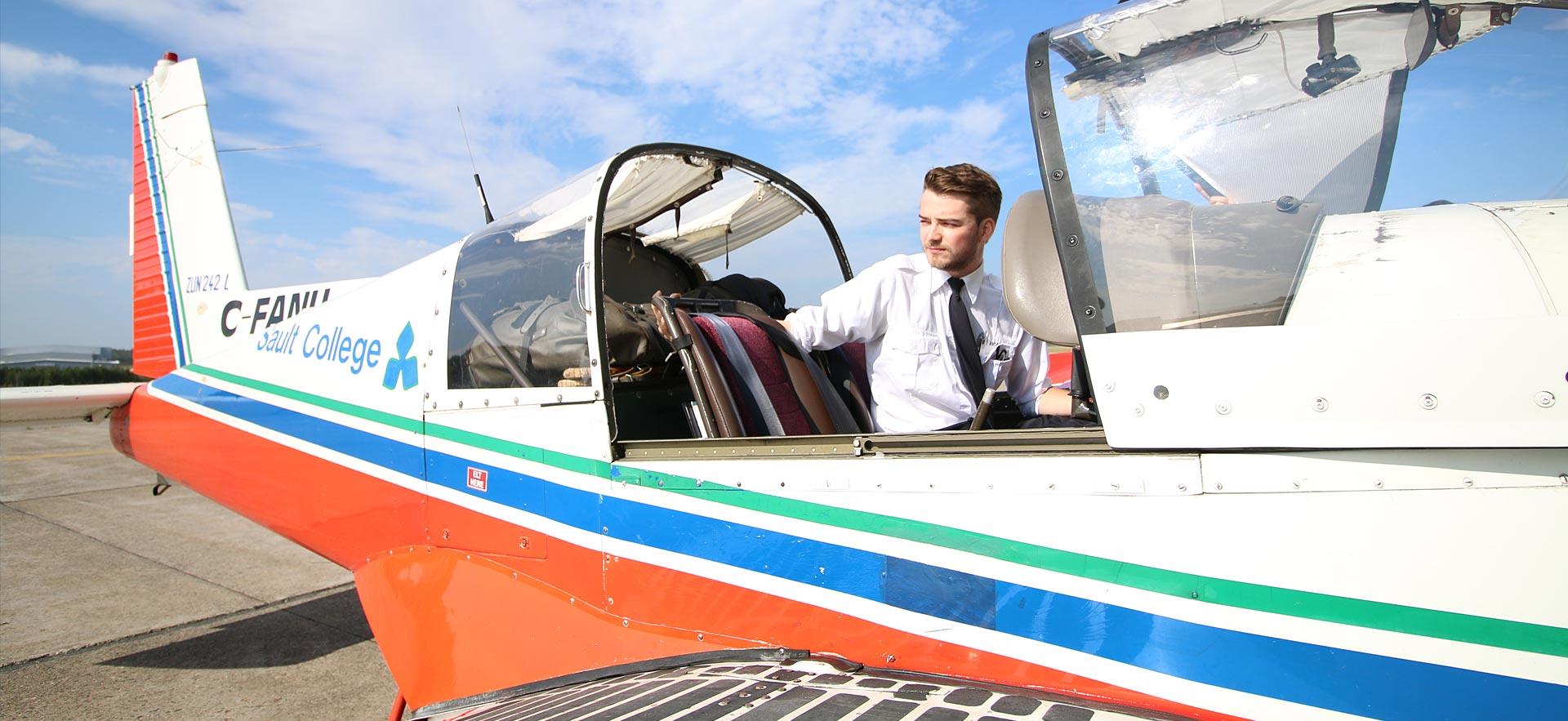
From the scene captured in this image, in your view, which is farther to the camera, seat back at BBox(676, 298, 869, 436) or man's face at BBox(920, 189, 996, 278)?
seat back at BBox(676, 298, 869, 436)

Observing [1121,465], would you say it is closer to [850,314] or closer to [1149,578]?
[1149,578]

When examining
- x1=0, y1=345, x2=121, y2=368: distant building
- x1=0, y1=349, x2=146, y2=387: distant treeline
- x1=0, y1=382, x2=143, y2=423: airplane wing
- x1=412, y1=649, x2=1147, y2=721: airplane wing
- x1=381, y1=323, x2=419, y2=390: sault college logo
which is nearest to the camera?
x1=412, y1=649, x2=1147, y2=721: airplane wing

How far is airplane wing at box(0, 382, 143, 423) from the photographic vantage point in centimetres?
403

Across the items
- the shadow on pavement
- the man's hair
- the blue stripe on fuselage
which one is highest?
the man's hair

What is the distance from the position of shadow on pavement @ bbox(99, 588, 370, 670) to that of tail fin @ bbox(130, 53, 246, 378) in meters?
1.54

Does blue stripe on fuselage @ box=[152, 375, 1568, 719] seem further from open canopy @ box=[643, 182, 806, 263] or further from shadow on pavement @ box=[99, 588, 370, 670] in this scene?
shadow on pavement @ box=[99, 588, 370, 670]

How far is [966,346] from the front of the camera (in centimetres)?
229

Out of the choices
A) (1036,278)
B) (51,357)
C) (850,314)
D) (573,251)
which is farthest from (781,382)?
(51,357)

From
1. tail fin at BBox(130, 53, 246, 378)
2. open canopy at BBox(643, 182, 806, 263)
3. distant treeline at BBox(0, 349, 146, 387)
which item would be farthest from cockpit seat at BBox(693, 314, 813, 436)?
distant treeline at BBox(0, 349, 146, 387)

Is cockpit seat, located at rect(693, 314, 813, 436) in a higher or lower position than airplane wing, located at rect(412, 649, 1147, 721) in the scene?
higher

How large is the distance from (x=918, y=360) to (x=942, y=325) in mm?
130

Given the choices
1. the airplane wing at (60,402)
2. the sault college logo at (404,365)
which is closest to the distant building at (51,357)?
the airplane wing at (60,402)

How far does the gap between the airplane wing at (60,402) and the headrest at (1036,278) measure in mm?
4370

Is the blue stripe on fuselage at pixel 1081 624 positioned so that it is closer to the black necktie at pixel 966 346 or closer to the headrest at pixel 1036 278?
the headrest at pixel 1036 278
